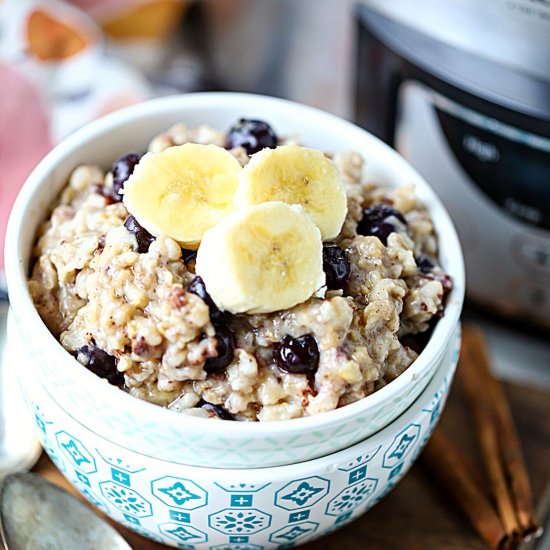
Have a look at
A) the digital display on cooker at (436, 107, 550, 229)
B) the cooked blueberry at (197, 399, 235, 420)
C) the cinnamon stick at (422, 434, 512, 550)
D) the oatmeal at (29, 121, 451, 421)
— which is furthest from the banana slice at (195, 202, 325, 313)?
the digital display on cooker at (436, 107, 550, 229)

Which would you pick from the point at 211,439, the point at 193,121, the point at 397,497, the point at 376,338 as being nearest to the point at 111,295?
the point at 211,439

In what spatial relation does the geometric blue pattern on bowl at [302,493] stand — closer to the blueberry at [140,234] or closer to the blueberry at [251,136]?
the blueberry at [140,234]

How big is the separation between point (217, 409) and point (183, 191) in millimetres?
246

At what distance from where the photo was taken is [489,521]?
131 cm

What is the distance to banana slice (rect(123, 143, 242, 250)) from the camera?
40.7 inches

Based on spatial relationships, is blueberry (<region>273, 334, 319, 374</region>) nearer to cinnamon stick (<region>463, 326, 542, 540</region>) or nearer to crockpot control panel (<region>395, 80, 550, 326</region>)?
cinnamon stick (<region>463, 326, 542, 540</region>)

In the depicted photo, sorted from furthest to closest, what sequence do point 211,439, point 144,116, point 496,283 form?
point 496,283 < point 144,116 < point 211,439

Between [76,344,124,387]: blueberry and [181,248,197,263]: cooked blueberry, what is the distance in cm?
14

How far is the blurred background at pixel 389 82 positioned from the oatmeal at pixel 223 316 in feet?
1.10

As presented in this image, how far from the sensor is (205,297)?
0.98 metres

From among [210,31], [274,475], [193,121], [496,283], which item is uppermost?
[193,121]

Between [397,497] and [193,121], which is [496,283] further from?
[193,121]

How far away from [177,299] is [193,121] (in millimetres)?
431

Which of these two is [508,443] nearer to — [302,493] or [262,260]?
[302,493]
